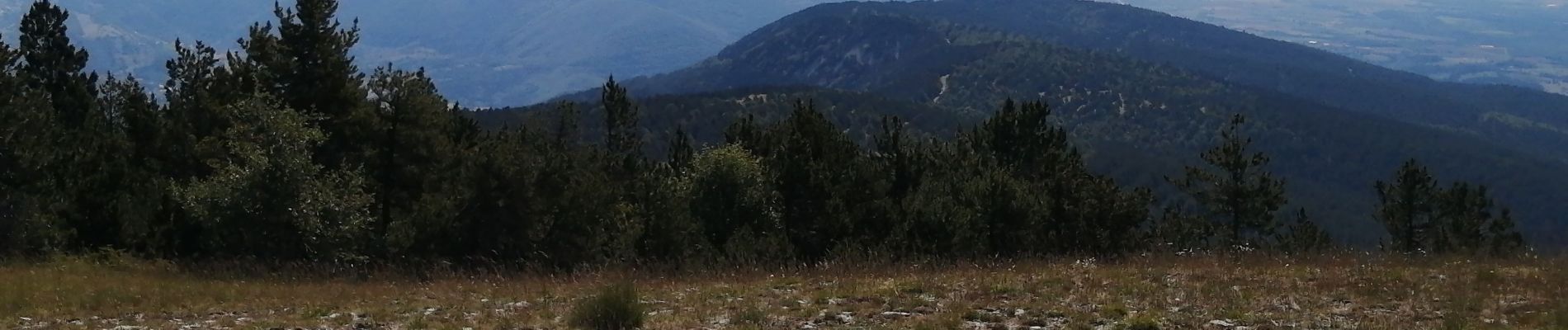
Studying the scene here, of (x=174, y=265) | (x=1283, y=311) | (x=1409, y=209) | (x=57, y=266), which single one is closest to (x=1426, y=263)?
(x=1283, y=311)

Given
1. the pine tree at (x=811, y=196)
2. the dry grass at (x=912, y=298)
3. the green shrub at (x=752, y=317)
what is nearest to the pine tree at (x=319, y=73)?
the pine tree at (x=811, y=196)

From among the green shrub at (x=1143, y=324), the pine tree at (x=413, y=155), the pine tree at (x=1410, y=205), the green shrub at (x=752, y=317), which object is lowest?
the pine tree at (x=1410, y=205)

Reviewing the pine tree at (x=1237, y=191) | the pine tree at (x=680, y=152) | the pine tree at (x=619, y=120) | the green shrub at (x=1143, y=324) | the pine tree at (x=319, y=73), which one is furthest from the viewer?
the pine tree at (x=619, y=120)

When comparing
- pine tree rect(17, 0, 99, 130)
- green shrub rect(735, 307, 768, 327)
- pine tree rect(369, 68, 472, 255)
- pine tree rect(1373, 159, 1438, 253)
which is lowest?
pine tree rect(1373, 159, 1438, 253)

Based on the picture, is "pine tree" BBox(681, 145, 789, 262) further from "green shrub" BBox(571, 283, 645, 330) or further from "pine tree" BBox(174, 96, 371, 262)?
"green shrub" BBox(571, 283, 645, 330)

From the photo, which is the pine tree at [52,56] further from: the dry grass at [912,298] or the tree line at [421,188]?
the dry grass at [912,298]

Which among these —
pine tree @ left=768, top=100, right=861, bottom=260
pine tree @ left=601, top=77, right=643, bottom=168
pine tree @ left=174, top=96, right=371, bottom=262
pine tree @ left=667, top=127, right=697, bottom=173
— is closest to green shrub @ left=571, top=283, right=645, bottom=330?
pine tree @ left=174, top=96, right=371, bottom=262

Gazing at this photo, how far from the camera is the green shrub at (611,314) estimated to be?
35.6ft

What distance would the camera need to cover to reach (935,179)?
1655 inches

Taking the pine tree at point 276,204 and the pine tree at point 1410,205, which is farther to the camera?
the pine tree at point 1410,205

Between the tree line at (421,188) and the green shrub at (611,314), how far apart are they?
7237mm

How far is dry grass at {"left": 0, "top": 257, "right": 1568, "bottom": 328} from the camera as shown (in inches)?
441

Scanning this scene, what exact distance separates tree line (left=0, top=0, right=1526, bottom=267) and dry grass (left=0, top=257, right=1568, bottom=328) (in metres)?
3.48

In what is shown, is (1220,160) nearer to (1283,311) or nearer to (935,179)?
(935,179)
